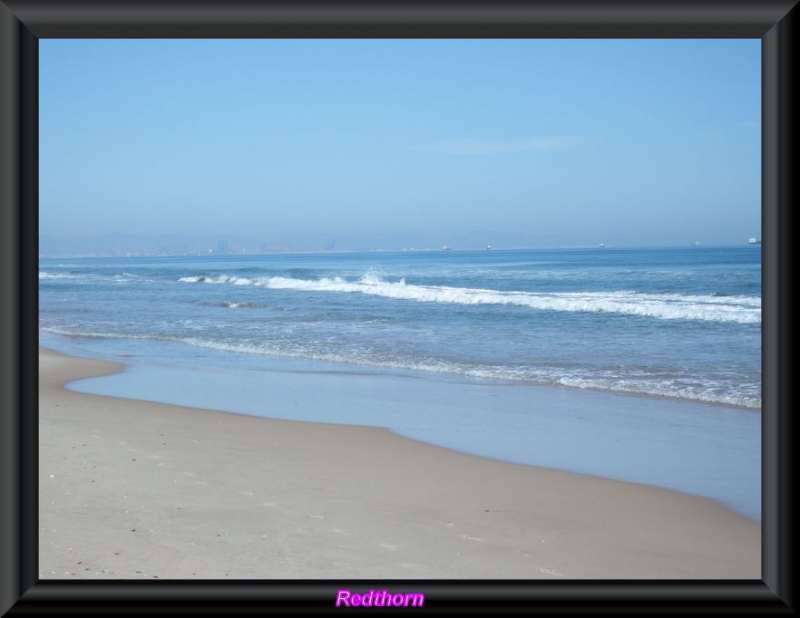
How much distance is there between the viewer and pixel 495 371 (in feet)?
29.0

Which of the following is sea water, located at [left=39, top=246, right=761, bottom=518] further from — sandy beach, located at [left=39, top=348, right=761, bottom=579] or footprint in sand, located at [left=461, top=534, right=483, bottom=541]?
footprint in sand, located at [left=461, top=534, right=483, bottom=541]

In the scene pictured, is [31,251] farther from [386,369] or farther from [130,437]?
[386,369]

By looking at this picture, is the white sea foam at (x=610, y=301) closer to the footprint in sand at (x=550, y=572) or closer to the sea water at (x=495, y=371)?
the sea water at (x=495, y=371)

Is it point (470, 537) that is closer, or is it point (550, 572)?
point (550, 572)

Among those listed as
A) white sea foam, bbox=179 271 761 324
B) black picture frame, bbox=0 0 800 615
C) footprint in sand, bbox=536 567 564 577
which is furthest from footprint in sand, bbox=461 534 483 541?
white sea foam, bbox=179 271 761 324

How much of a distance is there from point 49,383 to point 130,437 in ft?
10.6

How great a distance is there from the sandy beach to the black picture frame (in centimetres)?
73
